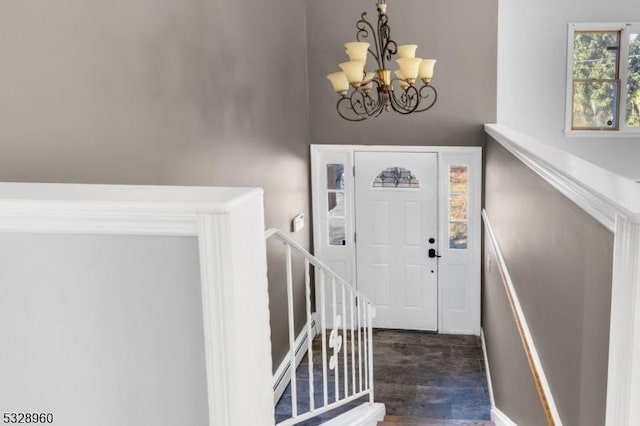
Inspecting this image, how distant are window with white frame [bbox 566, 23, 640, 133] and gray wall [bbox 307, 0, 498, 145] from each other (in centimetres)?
116

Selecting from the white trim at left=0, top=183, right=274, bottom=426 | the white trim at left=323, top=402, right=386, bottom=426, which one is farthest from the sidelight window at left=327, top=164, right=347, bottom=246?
the white trim at left=0, top=183, right=274, bottom=426

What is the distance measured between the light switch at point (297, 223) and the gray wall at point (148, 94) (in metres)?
0.39

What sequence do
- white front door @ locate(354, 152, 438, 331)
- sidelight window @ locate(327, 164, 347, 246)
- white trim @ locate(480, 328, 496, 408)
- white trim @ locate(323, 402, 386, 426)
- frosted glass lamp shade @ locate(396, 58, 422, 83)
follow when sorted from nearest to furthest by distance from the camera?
frosted glass lamp shade @ locate(396, 58, 422, 83) → white trim @ locate(323, 402, 386, 426) → white trim @ locate(480, 328, 496, 408) → white front door @ locate(354, 152, 438, 331) → sidelight window @ locate(327, 164, 347, 246)

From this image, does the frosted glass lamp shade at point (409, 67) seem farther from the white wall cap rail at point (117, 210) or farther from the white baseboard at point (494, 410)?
the white wall cap rail at point (117, 210)

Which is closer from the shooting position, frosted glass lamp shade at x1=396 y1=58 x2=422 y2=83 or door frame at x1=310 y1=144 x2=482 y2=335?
frosted glass lamp shade at x1=396 y1=58 x2=422 y2=83

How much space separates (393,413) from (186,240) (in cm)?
436

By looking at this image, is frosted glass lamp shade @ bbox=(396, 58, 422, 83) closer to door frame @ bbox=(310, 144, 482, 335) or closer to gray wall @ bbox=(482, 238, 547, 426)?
gray wall @ bbox=(482, 238, 547, 426)

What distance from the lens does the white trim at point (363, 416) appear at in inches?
176

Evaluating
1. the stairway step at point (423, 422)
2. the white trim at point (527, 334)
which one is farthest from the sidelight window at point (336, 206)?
the stairway step at point (423, 422)

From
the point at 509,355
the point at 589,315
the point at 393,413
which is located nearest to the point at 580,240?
the point at 589,315

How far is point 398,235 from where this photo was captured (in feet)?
22.0

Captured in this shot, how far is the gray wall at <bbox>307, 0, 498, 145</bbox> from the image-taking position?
6133mm

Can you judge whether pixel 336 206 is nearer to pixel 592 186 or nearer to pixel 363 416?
pixel 363 416

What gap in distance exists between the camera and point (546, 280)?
8.08 ft
